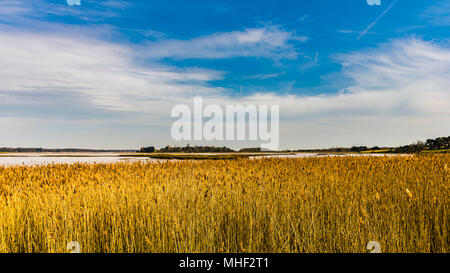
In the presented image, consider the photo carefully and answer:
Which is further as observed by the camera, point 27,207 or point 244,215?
point 27,207

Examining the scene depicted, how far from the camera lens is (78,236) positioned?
14.0 feet
